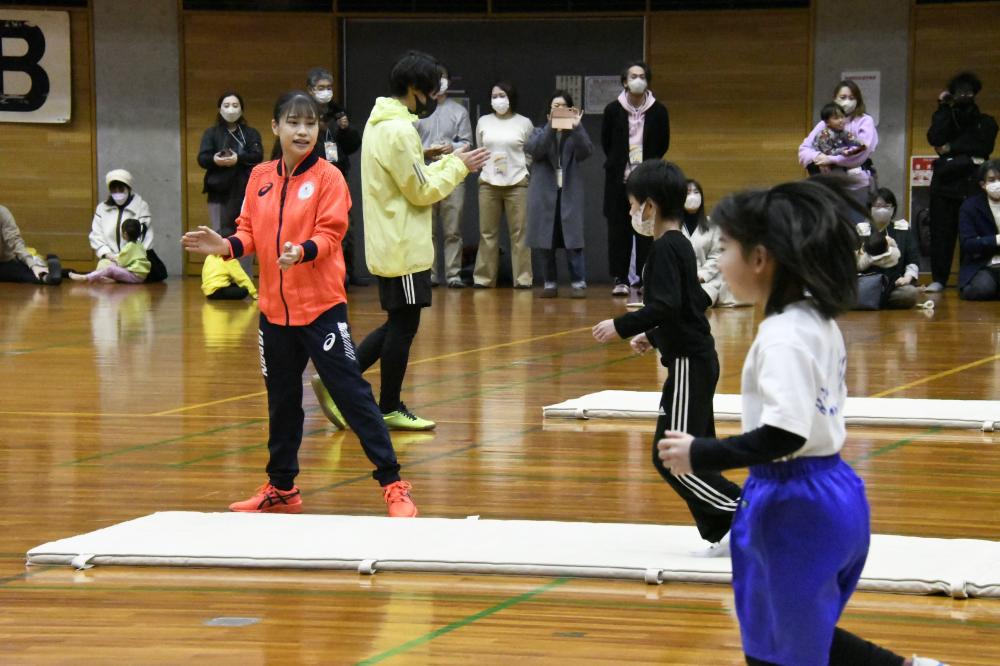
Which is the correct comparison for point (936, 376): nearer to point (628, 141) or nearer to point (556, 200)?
point (628, 141)

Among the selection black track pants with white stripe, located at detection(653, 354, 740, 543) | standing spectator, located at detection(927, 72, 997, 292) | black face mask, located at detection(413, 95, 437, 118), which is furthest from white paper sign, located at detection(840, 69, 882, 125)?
black track pants with white stripe, located at detection(653, 354, 740, 543)

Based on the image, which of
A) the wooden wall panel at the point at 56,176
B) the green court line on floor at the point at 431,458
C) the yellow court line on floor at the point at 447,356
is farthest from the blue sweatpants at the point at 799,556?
the wooden wall panel at the point at 56,176

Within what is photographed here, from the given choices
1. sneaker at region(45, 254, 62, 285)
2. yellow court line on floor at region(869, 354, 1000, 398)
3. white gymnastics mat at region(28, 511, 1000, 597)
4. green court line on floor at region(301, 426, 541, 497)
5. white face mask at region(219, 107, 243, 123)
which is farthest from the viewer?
sneaker at region(45, 254, 62, 285)

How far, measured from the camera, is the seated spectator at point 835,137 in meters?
12.7

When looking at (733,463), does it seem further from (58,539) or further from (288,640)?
(58,539)

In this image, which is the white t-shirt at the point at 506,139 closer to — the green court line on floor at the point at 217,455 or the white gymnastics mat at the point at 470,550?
the green court line on floor at the point at 217,455

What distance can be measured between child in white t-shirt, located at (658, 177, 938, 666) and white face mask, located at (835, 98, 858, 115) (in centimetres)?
1062

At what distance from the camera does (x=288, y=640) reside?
3.30 meters

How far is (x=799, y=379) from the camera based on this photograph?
8.18 ft

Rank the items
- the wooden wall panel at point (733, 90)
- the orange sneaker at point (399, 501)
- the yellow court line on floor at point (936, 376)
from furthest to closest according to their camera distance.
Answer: the wooden wall panel at point (733, 90) → the yellow court line on floor at point (936, 376) → the orange sneaker at point (399, 501)

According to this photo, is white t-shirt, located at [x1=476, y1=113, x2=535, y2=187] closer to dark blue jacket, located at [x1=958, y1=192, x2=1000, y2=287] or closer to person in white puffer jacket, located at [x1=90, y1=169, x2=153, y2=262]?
person in white puffer jacket, located at [x1=90, y1=169, x2=153, y2=262]

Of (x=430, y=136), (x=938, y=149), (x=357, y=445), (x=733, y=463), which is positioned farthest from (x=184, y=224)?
(x=733, y=463)

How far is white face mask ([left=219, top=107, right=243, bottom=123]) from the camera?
560 inches

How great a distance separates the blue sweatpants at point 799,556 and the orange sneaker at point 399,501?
2.09 m
